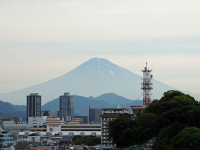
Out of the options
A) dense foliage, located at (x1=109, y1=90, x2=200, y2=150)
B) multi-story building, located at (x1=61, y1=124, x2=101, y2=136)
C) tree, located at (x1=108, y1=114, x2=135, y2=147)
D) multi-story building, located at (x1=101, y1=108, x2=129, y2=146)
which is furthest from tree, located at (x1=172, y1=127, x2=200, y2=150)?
multi-story building, located at (x1=61, y1=124, x2=101, y2=136)

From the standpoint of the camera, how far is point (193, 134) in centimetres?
7081

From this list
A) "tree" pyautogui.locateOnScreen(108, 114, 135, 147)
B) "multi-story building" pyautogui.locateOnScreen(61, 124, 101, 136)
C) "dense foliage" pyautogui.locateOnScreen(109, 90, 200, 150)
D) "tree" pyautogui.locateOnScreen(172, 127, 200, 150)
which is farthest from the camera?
"multi-story building" pyautogui.locateOnScreen(61, 124, 101, 136)

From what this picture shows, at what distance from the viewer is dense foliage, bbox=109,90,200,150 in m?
72.2

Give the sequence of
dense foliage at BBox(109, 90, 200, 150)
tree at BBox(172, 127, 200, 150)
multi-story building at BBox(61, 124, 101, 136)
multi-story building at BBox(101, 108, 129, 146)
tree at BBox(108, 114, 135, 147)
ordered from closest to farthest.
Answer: tree at BBox(172, 127, 200, 150) < dense foliage at BBox(109, 90, 200, 150) < tree at BBox(108, 114, 135, 147) < multi-story building at BBox(101, 108, 129, 146) < multi-story building at BBox(61, 124, 101, 136)

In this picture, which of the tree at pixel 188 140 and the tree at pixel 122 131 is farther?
the tree at pixel 122 131

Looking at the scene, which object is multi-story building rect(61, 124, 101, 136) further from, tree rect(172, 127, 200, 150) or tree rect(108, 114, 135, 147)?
tree rect(172, 127, 200, 150)

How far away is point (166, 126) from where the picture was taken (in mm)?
86562

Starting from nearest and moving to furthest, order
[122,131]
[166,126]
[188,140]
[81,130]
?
[188,140] < [166,126] < [122,131] < [81,130]

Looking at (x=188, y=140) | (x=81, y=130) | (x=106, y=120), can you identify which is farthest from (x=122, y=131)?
(x=81, y=130)

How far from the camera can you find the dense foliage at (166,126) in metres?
72.2

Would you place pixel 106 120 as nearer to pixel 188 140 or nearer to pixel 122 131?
pixel 122 131

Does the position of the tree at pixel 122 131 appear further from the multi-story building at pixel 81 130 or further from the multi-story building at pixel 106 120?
the multi-story building at pixel 81 130

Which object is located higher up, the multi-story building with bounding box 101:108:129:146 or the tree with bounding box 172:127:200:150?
the multi-story building with bounding box 101:108:129:146

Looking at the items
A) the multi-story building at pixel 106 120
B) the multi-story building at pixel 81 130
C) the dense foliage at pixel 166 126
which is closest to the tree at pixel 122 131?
the dense foliage at pixel 166 126
